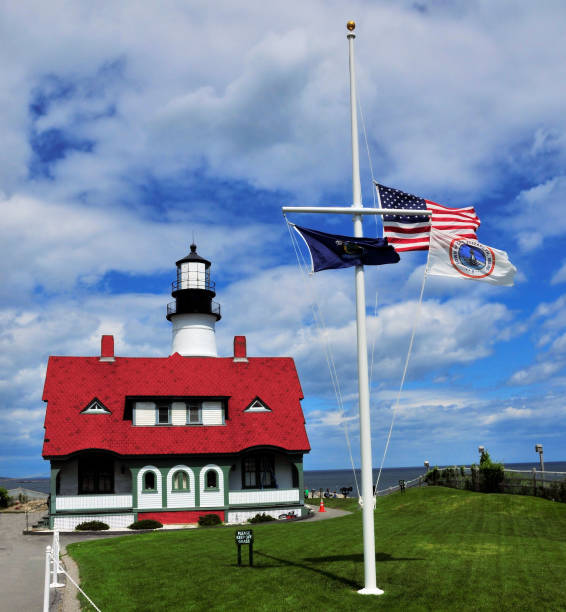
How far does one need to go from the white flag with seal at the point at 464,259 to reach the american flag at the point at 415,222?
0.21 meters

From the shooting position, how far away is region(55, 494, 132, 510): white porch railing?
33.1 meters

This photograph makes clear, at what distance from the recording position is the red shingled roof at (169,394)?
113ft

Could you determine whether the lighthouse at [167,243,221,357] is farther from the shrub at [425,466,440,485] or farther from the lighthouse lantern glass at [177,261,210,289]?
the shrub at [425,466,440,485]

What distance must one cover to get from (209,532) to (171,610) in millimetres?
15026

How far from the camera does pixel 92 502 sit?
33.3 metres

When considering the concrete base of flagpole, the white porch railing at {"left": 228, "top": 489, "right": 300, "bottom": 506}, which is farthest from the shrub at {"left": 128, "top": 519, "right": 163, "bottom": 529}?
the concrete base of flagpole

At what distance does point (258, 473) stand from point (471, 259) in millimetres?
23835

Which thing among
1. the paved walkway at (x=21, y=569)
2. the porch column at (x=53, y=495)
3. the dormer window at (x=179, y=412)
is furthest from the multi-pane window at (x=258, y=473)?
the paved walkway at (x=21, y=569)

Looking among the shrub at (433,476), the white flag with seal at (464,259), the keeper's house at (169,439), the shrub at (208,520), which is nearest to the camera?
the white flag with seal at (464,259)

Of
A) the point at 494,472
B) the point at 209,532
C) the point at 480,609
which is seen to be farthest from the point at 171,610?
the point at 494,472

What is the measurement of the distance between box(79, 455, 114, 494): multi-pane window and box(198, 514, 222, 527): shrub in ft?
16.5

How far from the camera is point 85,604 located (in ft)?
45.8

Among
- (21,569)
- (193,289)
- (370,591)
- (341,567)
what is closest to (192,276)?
(193,289)

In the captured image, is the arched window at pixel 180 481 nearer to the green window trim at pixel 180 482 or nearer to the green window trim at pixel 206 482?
the green window trim at pixel 180 482
